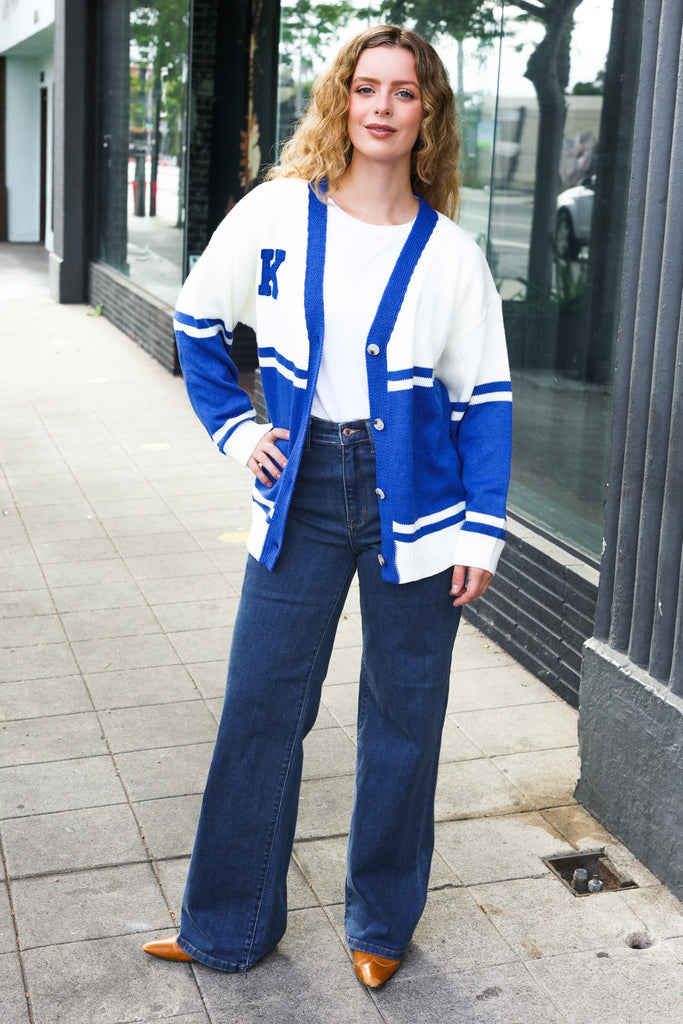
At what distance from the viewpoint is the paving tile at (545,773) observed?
3.90m

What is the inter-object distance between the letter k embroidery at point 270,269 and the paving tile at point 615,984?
1.72 m

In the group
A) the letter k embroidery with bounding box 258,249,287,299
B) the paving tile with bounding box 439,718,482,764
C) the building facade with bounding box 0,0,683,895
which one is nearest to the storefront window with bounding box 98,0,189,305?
the building facade with bounding box 0,0,683,895

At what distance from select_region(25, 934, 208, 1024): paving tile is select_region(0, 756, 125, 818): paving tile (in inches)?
28.7

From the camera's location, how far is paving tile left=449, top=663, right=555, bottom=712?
4582 millimetres

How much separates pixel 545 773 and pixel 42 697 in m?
1.80

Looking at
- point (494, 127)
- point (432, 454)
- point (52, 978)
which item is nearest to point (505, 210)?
point (494, 127)

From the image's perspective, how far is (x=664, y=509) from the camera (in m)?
3.32

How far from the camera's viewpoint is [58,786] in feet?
12.7

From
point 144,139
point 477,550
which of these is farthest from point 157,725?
point 144,139

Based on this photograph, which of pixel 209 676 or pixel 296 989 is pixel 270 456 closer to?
pixel 296 989

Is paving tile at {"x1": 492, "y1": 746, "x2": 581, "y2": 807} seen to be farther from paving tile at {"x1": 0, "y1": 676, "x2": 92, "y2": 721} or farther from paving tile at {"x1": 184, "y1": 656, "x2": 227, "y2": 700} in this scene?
paving tile at {"x1": 0, "y1": 676, "x2": 92, "y2": 721}

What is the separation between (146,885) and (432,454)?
58.2 inches

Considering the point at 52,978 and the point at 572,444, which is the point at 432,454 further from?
the point at 572,444

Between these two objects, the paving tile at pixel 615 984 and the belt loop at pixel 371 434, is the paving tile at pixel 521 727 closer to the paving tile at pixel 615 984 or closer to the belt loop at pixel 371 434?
the paving tile at pixel 615 984
